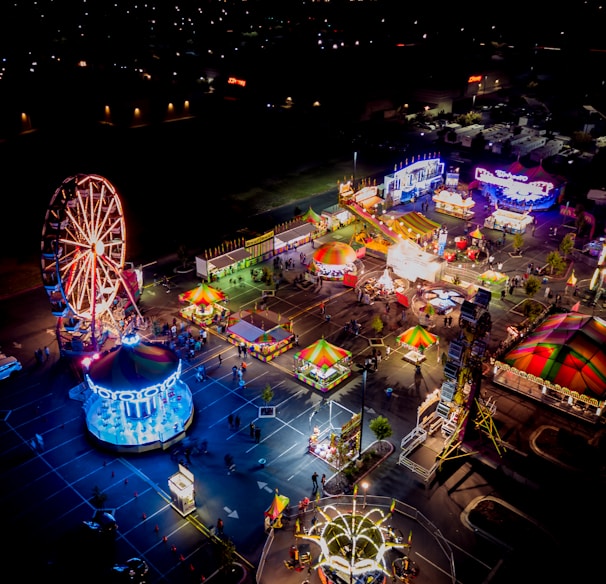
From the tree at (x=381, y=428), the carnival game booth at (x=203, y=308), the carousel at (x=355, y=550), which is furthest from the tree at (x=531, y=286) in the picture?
the carousel at (x=355, y=550)

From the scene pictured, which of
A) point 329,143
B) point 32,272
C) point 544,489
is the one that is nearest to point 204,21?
point 329,143

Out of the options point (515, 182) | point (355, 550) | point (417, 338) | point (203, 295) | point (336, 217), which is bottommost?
point (336, 217)

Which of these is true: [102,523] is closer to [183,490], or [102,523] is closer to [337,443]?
[183,490]

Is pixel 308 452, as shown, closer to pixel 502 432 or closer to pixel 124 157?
pixel 502 432

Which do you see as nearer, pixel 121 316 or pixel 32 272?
pixel 121 316

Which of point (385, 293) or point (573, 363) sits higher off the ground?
point (573, 363)

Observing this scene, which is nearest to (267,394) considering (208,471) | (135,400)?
(208,471)

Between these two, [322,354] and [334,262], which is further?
[334,262]
